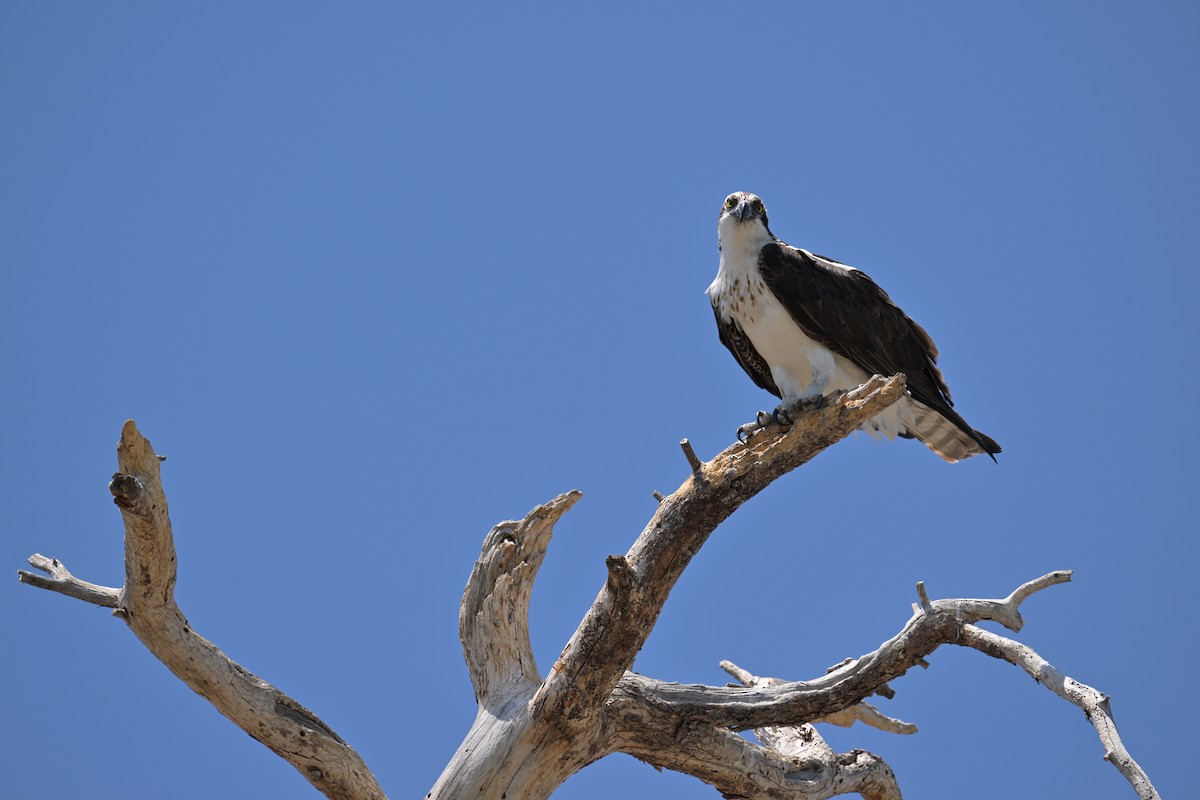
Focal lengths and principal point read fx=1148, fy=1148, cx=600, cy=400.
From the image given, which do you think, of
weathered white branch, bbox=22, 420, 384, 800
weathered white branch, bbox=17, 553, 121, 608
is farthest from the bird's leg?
weathered white branch, bbox=17, 553, 121, 608

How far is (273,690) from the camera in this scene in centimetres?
612

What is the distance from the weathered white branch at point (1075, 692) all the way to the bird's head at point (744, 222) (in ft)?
9.77

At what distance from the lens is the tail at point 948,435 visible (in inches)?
313

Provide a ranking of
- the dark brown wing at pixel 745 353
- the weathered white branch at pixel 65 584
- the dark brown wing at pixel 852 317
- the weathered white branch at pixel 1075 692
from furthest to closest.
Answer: the dark brown wing at pixel 745 353 → the dark brown wing at pixel 852 317 → the weathered white branch at pixel 65 584 → the weathered white branch at pixel 1075 692

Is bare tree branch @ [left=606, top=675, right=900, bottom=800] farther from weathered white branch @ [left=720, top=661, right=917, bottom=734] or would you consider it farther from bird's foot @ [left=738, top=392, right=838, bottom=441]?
bird's foot @ [left=738, top=392, right=838, bottom=441]

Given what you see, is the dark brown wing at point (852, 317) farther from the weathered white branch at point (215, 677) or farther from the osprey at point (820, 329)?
the weathered white branch at point (215, 677)

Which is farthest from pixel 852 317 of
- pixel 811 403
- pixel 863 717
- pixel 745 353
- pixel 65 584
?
pixel 65 584

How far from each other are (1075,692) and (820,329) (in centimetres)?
286

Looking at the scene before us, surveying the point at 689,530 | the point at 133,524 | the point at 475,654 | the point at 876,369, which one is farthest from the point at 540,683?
the point at 876,369

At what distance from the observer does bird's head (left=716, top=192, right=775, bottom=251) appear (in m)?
7.94

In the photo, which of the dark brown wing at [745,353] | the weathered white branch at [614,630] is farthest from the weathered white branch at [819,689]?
the dark brown wing at [745,353]

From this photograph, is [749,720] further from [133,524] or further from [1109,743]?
[133,524]

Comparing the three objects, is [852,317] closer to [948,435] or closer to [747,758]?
[948,435]

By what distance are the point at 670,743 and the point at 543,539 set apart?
56.1 inches
